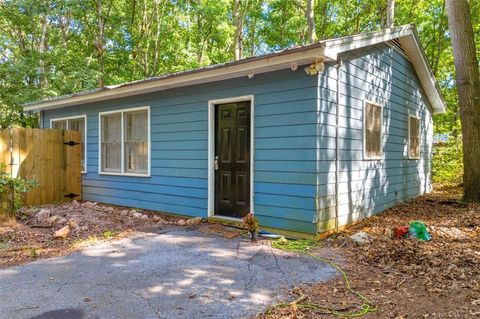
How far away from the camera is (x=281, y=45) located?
19188 millimetres

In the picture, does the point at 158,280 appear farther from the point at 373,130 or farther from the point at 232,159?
the point at 373,130

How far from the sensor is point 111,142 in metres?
8.11

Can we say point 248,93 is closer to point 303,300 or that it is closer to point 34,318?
point 303,300

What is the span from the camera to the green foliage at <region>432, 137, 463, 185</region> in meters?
12.5

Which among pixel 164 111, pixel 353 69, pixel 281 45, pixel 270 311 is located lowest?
pixel 270 311

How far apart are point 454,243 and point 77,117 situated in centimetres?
845

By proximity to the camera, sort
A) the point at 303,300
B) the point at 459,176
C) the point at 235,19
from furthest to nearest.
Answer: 1. the point at 235,19
2. the point at 459,176
3. the point at 303,300

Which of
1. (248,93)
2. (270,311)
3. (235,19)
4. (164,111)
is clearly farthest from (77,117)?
(235,19)

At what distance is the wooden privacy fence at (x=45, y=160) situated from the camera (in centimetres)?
769

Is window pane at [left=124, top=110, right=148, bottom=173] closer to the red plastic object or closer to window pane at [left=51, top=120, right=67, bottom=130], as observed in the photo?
window pane at [left=51, top=120, right=67, bottom=130]

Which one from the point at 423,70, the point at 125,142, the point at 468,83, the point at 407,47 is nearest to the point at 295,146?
the point at 125,142

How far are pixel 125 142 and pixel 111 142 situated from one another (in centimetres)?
58

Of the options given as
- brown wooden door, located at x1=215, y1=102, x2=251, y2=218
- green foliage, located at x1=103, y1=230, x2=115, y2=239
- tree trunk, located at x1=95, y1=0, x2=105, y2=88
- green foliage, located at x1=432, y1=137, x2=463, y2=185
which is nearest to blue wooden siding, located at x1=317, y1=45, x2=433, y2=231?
brown wooden door, located at x1=215, y1=102, x2=251, y2=218

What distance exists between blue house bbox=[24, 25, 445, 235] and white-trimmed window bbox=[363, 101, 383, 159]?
0.02 meters
